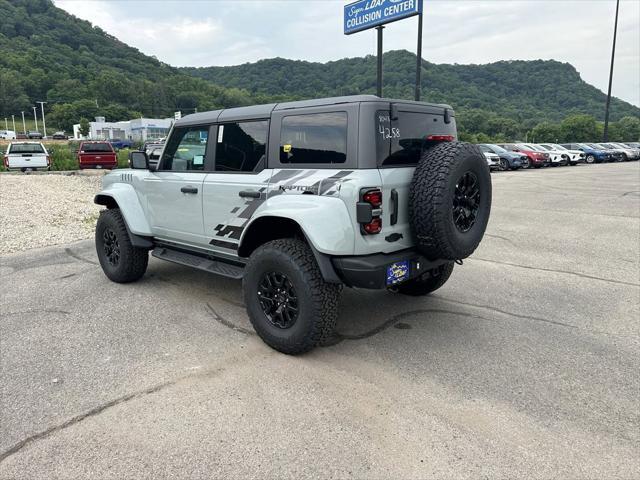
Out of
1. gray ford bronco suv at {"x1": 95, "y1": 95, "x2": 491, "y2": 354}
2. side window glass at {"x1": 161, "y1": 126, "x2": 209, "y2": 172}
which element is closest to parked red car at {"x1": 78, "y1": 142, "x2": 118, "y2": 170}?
side window glass at {"x1": 161, "y1": 126, "x2": 209, "y2": 172}

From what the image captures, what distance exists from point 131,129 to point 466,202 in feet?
320

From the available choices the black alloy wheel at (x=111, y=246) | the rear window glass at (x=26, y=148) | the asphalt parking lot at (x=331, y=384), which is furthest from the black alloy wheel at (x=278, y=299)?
the rear window glass at (x=26, y=148)

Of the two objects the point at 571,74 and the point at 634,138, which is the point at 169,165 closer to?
the point at 634,138

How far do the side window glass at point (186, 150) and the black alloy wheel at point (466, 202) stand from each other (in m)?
2.42

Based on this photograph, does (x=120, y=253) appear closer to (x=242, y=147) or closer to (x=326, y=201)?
(x=242, y=147)

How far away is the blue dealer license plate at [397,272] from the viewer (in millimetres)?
3348

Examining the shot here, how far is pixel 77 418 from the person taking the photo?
2.78 metres

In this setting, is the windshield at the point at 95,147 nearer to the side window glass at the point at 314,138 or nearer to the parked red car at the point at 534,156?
the side window glass at the point at 314,138

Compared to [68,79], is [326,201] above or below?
below

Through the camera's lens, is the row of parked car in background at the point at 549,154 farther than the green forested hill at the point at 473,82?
No


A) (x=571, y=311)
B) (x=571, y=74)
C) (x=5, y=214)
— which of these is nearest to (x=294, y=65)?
(x=571, y=74)

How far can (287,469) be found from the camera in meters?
2.35

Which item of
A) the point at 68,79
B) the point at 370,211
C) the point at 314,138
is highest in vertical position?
the point at 68,79

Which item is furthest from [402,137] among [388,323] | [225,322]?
[225,322]
